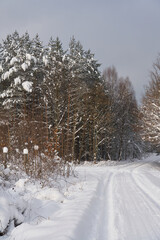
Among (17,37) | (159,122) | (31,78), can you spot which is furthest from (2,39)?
(159,122)

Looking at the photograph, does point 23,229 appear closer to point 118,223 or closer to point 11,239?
point 11,239

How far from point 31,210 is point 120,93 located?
25.3 metres

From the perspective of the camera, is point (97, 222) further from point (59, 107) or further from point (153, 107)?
point (153, 107)

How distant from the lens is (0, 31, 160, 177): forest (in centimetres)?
894

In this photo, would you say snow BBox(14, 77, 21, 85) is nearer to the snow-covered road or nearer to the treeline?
the treeline

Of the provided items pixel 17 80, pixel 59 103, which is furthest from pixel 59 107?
pixel 17 80

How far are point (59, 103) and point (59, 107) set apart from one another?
16.1 inches

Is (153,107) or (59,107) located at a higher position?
(59,107)

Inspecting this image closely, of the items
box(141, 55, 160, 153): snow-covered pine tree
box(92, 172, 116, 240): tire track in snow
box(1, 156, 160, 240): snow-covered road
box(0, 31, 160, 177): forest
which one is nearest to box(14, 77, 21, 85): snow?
box(0, 31, 160, 177): forest

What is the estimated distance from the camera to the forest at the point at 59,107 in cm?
894

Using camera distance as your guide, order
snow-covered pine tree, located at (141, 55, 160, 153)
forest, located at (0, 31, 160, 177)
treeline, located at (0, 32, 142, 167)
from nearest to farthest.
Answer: forest, located at (0, 31, 160, 177), treeline, located at (0, 32, 142, 167), snow-covered pine tree, located at (141, 55, 160, 153)

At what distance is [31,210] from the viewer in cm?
407

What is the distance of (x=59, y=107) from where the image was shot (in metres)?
16.9

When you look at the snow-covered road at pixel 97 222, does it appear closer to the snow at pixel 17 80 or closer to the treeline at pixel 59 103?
the treeline at pixel 59 103
